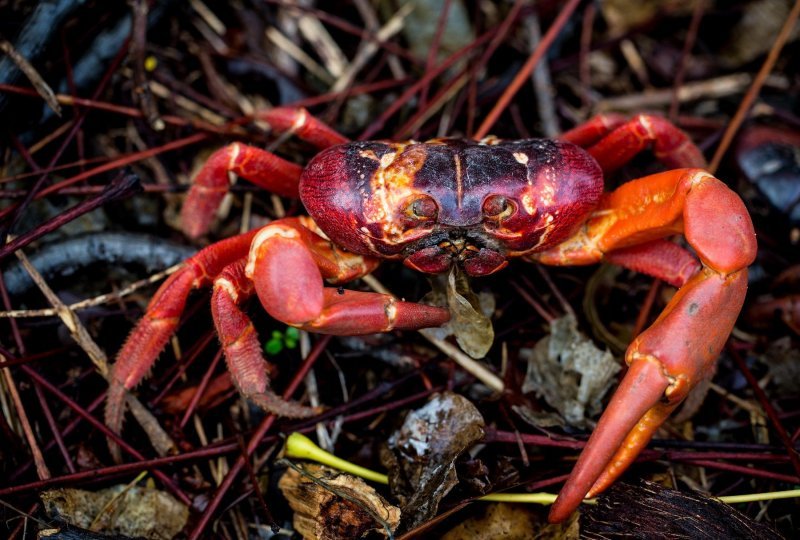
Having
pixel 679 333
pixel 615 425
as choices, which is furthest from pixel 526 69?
pixel 615 425

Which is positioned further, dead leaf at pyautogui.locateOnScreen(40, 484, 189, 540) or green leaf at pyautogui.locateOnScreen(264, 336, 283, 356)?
green leaf at pyautogui.locateOnScreen(264, 336, 283, 356)

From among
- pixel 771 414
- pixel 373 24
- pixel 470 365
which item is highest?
pixel 373 24

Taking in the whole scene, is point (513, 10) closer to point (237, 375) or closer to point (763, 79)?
point (763, 79)

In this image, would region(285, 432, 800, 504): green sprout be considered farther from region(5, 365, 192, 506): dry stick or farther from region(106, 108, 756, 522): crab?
region(5, 365, 192, 506): dry stick

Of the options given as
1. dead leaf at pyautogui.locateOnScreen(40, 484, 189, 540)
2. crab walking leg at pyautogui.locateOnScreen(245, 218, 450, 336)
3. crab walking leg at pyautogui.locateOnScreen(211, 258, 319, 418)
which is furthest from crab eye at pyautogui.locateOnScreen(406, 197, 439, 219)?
dead leaf at pyautogui.locateOnScreen(40, 484, 189, 540)

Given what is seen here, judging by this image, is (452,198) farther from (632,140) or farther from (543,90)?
(543,90)
